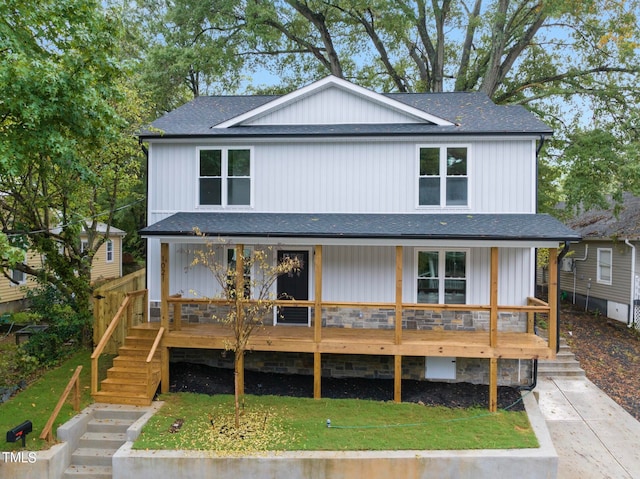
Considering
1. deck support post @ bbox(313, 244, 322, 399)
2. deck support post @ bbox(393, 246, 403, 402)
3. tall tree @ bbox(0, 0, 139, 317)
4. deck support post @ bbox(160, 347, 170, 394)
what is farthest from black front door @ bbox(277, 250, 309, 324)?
tall tree @ bbox(0, 0, 139, 317)

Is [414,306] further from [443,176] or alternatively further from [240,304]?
[240,304]

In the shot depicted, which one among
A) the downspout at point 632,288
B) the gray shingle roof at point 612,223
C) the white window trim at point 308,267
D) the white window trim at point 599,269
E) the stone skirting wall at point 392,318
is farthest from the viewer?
the white window trim at point 599,269

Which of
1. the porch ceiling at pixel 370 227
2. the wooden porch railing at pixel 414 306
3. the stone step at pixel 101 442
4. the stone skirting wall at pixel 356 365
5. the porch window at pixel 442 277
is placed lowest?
the stone step at pixel 101 442

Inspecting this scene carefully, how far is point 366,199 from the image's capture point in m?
9.91

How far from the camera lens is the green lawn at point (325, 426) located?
6680 mm

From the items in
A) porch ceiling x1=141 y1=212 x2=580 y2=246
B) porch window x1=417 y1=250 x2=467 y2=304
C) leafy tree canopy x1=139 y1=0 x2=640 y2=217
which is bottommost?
porch window x1=417 y1=250 x2=467 y2=304

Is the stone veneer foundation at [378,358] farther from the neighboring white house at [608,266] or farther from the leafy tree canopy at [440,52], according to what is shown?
the neighboring white house at [608,266]

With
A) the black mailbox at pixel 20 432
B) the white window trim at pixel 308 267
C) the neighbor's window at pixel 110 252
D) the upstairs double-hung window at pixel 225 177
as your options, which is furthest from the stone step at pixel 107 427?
the neighbor's window at pixel 110 252

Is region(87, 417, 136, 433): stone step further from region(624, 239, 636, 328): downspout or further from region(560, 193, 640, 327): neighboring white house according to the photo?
region(624, 239, 636, 328): downspout

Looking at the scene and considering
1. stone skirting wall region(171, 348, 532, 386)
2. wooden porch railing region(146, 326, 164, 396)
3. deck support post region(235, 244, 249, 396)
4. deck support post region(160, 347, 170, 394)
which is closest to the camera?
deck support post region(235, 244, 249, 396)

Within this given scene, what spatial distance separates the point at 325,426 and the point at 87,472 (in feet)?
14.0

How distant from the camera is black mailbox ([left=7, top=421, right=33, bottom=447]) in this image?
6.40m

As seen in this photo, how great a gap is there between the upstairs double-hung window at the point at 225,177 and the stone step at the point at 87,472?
20.2 ft

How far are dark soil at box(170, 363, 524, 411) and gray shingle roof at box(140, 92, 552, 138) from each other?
19.9 feet
